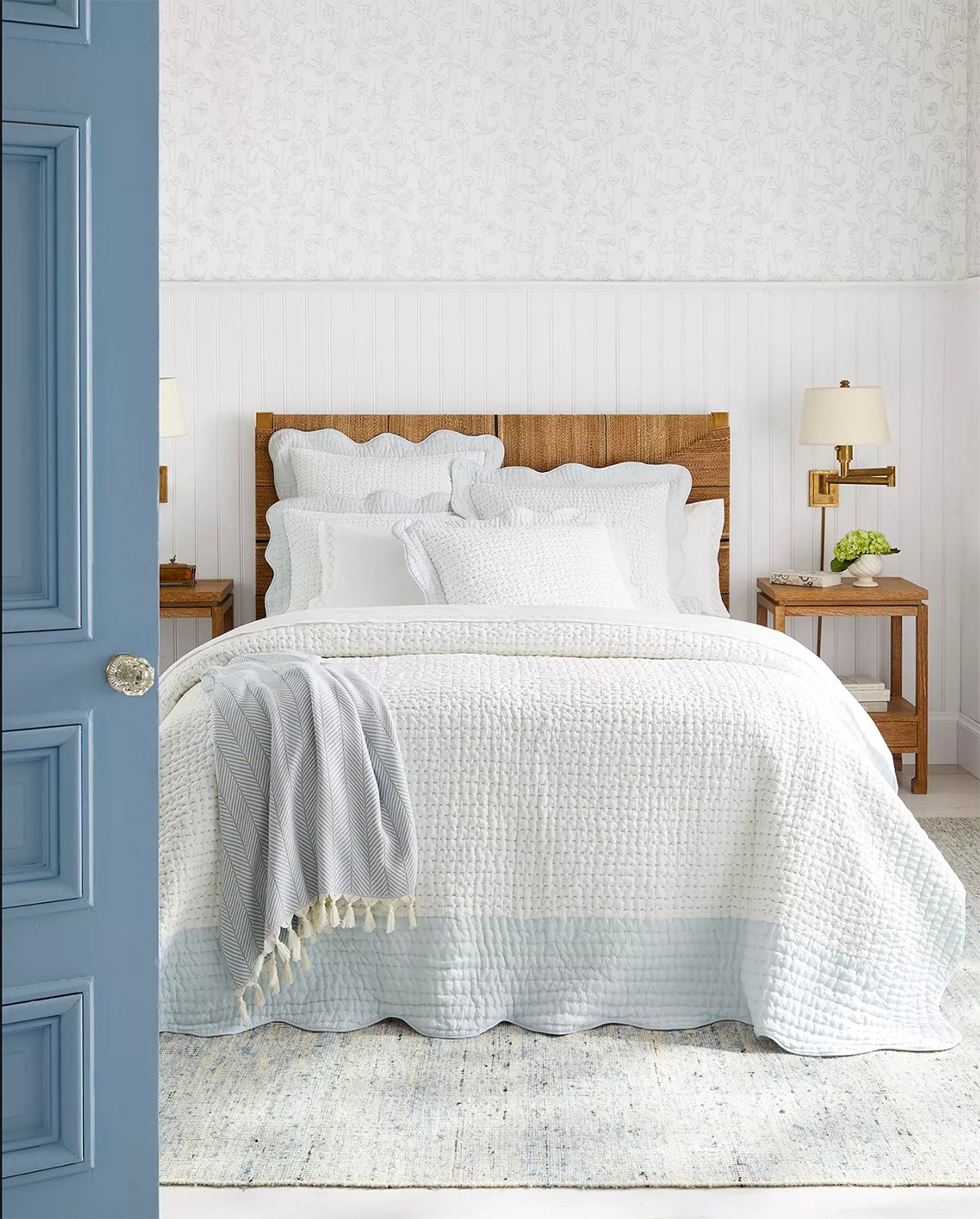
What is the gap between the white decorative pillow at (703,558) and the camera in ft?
14.0

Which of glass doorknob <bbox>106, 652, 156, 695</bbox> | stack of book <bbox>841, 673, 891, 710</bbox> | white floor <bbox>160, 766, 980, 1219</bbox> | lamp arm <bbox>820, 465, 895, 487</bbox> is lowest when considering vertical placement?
white floor <bbox>160, 766, 980, 1219</bbox>

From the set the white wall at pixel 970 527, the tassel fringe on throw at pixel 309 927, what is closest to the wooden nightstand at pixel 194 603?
the tassel fringe on throw at pixel 309 927

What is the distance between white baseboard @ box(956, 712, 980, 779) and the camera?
4.55 m

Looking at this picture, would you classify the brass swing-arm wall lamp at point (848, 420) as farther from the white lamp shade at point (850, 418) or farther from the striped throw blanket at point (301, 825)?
the striped throw blanket at point (301, 825)

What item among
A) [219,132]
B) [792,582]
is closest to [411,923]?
[792,582]

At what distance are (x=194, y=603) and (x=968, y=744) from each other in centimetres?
286

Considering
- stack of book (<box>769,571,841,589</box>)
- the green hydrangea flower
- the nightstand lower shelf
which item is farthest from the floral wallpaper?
the nightstand lower shelf

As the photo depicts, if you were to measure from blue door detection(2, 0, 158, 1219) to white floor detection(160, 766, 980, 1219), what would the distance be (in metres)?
0.32

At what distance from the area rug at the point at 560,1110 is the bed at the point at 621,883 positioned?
0.22 ft

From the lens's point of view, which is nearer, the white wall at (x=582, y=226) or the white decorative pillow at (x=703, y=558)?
the white decorative pillow at (x=703, y=558)

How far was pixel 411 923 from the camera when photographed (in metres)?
2.52

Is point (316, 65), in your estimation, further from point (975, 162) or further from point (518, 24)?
point (975, 162)

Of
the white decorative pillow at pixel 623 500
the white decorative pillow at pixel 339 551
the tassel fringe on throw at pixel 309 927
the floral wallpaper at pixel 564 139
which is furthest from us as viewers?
the floral wallpaper at pixel 564 139

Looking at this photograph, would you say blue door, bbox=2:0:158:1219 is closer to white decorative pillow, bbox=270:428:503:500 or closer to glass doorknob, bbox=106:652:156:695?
glass doorknob, bbox=106:652:156:695
